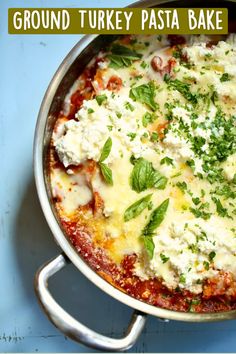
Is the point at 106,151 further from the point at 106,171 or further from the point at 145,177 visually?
the point at 145,177

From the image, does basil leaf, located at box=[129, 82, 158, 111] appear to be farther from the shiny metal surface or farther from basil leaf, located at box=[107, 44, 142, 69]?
the shiny metal surface

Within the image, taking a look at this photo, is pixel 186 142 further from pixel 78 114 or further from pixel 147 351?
pixel 147 351

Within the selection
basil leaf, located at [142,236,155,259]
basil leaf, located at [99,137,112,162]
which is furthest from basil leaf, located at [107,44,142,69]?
basil leaf, located at [142,236,155,259]

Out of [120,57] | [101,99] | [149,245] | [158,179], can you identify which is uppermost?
[120,57]

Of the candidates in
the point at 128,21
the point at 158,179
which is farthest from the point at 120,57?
the point at 158,179

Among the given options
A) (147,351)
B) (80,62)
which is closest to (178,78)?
(80,62)

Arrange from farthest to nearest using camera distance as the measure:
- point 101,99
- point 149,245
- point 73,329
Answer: point 101,99 → point 149,245 → point 73,329
